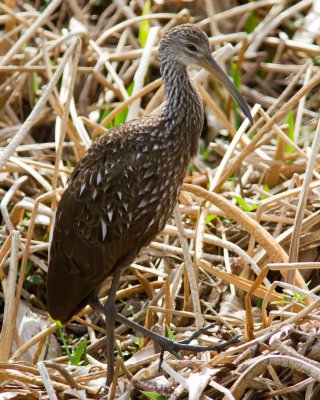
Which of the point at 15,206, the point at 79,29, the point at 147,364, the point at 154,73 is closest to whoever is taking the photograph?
the point at 147,364

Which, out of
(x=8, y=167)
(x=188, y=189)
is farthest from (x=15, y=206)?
(x=188, y=189)

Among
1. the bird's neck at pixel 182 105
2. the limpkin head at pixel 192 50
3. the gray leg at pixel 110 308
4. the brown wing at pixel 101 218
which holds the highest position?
the limpkin head at pixel 192 50

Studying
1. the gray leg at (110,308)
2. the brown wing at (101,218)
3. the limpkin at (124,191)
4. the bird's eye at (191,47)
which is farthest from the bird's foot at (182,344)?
the bird's eye at (191,47)

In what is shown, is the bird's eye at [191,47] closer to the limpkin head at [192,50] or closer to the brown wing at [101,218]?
the limpkin head at [192,50]

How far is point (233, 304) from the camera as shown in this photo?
4.54m

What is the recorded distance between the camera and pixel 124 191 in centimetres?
414

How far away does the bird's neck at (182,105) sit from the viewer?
14.0ft

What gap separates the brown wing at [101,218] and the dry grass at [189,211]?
7.7 inches

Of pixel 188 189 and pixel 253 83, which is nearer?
pixel 188 189

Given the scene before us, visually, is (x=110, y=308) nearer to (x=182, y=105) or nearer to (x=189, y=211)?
(x=189, y=211)

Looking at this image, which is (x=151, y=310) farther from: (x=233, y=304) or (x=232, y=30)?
(x=232, y=30)

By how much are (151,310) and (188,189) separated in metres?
0.66

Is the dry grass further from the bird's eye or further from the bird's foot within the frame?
the bird's eye

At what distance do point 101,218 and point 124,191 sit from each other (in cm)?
16
